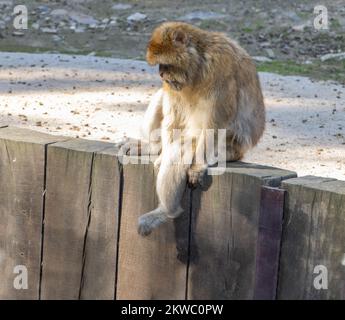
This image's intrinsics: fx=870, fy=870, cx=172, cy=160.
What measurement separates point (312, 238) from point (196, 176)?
73 centimetres

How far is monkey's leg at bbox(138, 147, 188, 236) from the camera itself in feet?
14.2

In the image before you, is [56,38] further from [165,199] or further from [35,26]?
[165,199]

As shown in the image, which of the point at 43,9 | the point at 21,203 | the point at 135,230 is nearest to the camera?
the point at 135,230

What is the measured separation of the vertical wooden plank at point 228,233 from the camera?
4.14 meters

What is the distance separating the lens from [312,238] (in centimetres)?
394

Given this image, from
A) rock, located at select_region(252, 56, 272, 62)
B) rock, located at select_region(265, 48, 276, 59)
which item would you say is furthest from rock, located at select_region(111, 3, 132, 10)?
rock, located at select_region(252, 56, 272, 62)

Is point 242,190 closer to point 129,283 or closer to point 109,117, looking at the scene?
point 129,283

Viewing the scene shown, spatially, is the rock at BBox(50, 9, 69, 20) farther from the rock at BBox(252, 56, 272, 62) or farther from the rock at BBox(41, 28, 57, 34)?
the rock at BBox(252, 56, 272, 62)

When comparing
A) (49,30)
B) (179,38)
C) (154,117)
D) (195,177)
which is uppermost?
(49,30)

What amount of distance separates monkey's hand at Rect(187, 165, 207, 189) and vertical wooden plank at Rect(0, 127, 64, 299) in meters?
0.83

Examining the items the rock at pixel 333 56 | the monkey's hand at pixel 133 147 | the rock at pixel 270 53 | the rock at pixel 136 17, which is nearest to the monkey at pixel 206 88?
the monkey's hand at pixel 133 147

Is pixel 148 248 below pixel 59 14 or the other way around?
below

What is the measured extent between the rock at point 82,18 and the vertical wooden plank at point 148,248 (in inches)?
554

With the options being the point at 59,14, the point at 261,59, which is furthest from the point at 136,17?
the point at 261,59
